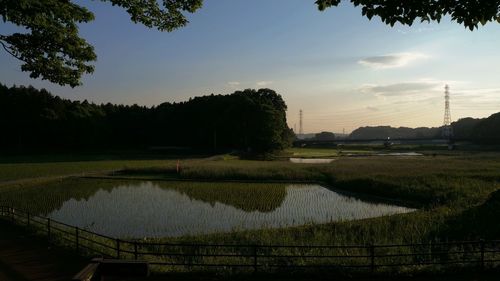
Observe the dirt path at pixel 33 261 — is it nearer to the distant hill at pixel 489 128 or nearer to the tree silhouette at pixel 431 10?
the tree silhouette at pixel 431 10

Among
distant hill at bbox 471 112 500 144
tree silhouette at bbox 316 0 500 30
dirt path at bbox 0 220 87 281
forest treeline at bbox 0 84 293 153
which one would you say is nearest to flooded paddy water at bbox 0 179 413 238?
dirt path at bbox 0 220 87 281

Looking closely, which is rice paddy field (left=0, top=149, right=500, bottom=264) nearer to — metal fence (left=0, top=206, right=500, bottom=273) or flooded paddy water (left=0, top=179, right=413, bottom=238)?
flooded paddy water (left=0, top=179, right=413, bottom=238)

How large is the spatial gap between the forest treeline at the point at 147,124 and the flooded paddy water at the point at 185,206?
47.2 m

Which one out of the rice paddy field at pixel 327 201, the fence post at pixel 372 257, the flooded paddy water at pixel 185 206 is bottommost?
the flooded paddy water at pixel 185 206

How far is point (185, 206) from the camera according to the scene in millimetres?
29047

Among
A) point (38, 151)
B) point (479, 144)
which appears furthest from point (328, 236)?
point (479, 144)

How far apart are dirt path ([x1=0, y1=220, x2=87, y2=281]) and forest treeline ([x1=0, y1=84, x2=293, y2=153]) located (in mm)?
69732

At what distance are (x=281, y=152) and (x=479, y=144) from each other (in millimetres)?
68863

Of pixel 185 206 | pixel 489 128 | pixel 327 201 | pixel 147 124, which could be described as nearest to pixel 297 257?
pixel 185 206

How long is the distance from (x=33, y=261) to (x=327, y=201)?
2153cm

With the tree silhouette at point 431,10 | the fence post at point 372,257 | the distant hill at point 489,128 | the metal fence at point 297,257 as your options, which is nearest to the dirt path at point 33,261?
the metal fence at point 297,257

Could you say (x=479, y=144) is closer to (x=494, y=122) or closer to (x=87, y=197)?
(x=494, y=122)

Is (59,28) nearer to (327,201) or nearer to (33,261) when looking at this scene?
(33,261)

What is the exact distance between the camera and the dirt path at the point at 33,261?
1277cm
